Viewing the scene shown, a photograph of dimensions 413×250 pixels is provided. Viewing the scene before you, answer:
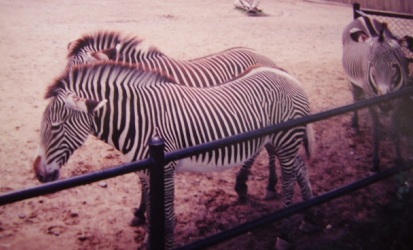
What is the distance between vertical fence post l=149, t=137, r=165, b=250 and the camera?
173cm

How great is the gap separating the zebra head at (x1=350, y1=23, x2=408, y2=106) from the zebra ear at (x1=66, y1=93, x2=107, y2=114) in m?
3.57

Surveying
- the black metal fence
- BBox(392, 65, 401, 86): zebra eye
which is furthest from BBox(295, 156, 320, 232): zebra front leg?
BBox(392, 65, 401, 86): zebra eye

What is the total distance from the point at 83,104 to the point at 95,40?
7.84 ft

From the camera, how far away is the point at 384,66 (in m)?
4.76

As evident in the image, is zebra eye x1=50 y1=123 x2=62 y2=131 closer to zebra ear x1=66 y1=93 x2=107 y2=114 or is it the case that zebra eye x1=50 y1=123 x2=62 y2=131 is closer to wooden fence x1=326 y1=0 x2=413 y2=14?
zebra ear x1=66 y1=93 x2=107 y2=114

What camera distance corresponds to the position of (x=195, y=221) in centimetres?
383

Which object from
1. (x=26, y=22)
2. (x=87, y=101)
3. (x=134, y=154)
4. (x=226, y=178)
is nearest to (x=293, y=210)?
(x=134, y=154)

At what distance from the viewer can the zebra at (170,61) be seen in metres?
4.31

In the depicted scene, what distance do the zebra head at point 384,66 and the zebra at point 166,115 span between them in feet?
5.72

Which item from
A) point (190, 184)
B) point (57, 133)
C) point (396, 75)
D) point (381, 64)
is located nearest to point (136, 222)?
point (190, 184)

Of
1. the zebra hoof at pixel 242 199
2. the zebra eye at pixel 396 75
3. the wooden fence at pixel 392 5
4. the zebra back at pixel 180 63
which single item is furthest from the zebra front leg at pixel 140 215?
the wooden fence at pixel 392 5

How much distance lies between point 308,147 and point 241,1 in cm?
1332

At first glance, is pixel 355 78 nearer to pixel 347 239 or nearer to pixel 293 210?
pixel 347 239

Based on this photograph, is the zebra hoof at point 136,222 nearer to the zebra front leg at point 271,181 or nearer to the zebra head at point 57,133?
the zebra head at point 57,133
